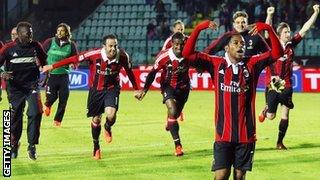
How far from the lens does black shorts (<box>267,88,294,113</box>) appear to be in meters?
15.0

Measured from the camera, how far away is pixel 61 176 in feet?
39.6

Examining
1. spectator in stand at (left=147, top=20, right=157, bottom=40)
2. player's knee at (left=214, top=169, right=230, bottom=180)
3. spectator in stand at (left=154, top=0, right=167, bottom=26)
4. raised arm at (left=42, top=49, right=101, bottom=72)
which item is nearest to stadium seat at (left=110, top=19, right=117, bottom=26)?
spectator in stand at (left=154, top=0, right=167, bottom=26)

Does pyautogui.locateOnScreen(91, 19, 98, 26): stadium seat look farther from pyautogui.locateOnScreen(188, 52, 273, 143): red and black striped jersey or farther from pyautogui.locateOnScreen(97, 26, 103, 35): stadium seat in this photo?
pyautogui.locateOnScreen(188, 52, 273, 143): red and black striped jersey

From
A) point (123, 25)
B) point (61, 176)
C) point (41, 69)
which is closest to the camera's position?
point (61, 176)

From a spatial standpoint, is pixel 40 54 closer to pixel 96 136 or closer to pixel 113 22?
pixel 96 136

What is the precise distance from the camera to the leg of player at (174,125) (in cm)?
1428

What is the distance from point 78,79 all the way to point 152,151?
2144cm

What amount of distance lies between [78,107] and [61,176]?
13969 millimetres

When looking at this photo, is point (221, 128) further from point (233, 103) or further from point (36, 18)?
point (36, 18)

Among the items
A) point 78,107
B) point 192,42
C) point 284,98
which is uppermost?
point 192,42

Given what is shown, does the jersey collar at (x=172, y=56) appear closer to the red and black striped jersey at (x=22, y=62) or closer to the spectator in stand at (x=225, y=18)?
the red and black striped jersey at (x=22, y=62)

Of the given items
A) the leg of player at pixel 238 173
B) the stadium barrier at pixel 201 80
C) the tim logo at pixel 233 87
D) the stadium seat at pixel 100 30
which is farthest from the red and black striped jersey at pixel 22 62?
the stadium seat at pixel 100 30

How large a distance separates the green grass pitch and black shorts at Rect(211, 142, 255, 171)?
2631 millimetres

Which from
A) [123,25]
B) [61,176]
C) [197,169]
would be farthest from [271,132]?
[123,25]
